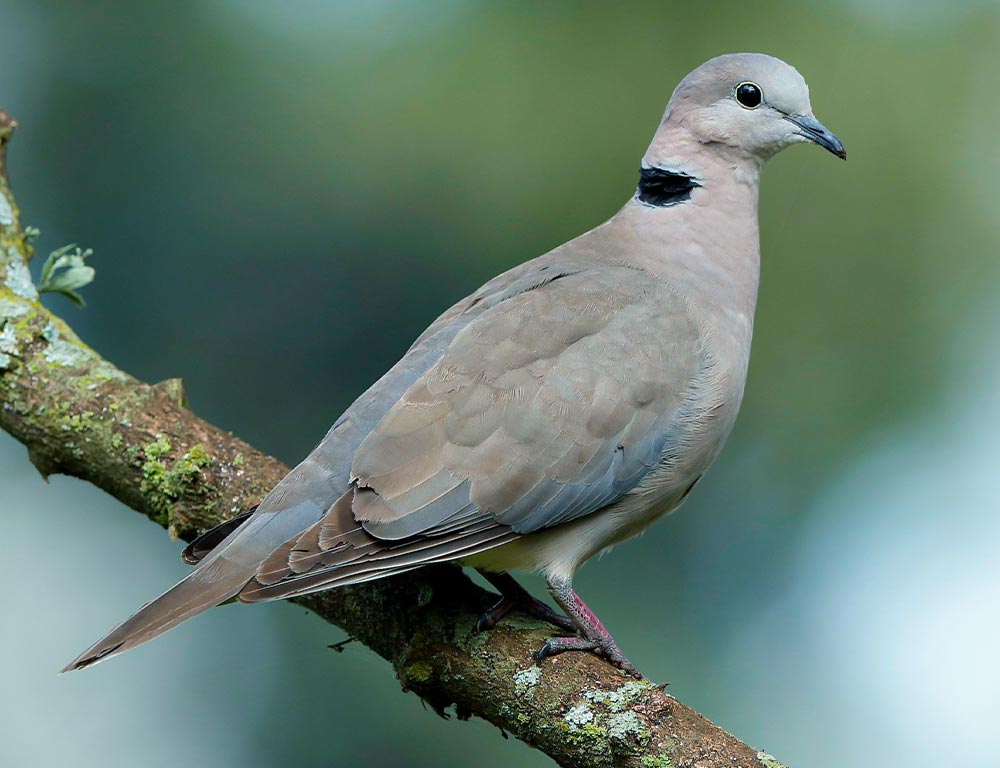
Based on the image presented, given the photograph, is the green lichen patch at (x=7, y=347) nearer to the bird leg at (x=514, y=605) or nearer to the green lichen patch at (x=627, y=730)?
the bird leg at (x=514, y=605)

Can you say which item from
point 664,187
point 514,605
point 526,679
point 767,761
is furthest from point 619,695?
point 664,187

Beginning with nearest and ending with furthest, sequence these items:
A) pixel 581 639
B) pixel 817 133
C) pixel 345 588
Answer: pixel 581 639 < pixel 345 588 < pixel 817 133

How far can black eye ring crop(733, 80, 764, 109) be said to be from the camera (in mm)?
3279

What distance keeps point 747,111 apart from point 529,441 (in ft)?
3.99

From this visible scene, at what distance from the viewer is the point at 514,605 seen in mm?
2732

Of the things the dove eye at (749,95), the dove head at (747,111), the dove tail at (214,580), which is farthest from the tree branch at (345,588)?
the dove eye at (749,95)

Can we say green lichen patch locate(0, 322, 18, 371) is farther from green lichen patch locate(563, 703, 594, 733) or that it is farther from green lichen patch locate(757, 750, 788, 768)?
green lichen patch locate(757, 750, 788, 768)

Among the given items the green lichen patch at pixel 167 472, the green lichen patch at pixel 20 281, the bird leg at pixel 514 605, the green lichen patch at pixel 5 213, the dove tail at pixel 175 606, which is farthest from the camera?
the green lichen patch at pixel 5 213

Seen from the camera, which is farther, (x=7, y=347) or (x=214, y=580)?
(x=7, y=347)

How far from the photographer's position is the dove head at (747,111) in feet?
10.7

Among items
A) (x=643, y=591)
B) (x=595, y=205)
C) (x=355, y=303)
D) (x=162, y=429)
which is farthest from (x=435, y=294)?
(x=162, y=429)

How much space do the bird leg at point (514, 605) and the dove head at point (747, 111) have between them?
4.19 ft

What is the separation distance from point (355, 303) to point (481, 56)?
165 cm

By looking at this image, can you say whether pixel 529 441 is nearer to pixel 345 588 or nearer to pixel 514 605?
pixel 514 605
